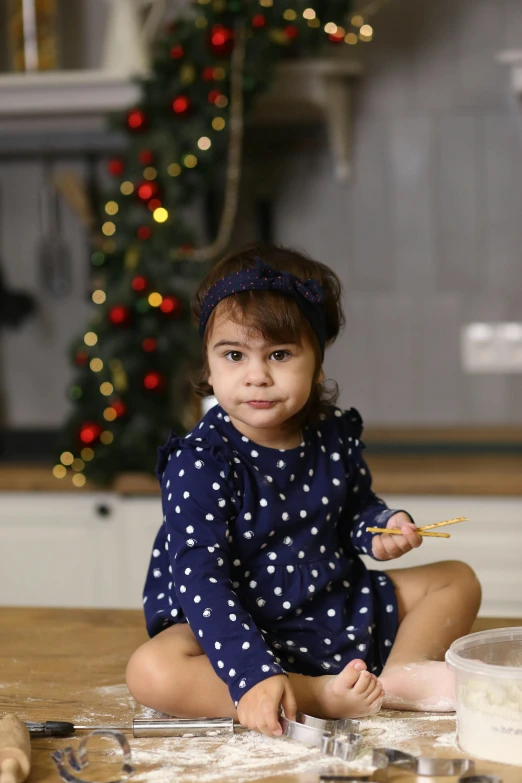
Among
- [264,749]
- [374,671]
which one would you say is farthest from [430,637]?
[264,749]

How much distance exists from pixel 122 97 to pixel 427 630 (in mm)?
1573

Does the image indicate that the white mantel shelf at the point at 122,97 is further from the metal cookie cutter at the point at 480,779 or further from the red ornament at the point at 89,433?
the metal cookie cutter at the point at 480,779

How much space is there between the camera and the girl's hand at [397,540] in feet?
3.76

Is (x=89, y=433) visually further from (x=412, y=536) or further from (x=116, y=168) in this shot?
(x=412, y=536)

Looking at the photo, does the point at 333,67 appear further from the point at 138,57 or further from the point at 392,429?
the point at 392,429

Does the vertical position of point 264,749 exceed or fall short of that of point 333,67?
it falls short

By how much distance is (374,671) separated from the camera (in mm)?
1220

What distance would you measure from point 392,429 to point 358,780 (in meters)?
1.80

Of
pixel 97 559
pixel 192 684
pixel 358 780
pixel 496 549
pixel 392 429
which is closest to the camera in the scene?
pixel 358 780

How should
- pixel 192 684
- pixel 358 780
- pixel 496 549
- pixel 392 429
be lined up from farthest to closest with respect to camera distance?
pixel 392 429
pixel 496 549
pixel 192 684
pixel 358 780

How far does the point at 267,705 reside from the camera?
37.6 inches

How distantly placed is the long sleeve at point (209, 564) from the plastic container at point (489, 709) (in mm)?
179

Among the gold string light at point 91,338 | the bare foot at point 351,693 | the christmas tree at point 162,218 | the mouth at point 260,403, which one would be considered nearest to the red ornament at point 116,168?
the christmas tree at point 162,218

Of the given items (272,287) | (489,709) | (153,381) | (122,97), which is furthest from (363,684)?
(122,97)
